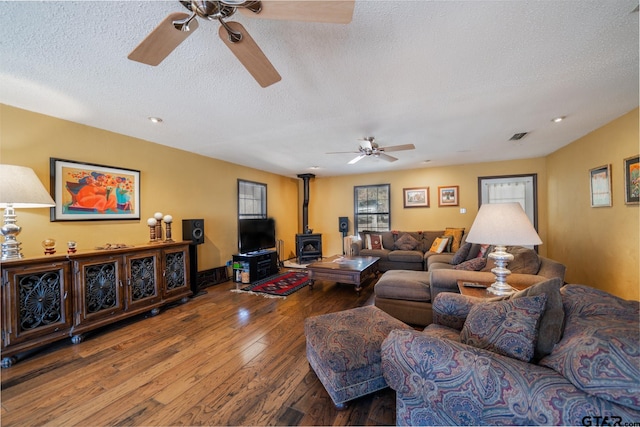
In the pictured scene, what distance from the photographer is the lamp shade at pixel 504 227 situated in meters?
1.76

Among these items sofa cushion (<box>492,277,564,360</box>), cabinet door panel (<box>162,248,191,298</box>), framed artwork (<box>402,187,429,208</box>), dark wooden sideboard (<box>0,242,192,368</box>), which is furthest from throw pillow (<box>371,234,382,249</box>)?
sofa cushion (<box>492,277,564,360</box>)

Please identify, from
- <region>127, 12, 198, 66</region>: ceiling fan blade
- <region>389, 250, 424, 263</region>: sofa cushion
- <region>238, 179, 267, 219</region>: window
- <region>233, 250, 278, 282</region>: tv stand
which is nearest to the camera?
<region>127, 12, 198, 66</region>: ceiling fan blade

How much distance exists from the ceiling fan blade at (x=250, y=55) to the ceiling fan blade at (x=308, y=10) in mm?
121

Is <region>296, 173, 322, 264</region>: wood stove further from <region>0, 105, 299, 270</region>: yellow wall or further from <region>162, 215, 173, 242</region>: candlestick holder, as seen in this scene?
<region>162, 215, 173, 242</region>: candlestick holder

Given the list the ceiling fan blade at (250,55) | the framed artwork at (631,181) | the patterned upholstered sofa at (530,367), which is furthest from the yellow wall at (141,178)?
the framed artwork at (631,181)

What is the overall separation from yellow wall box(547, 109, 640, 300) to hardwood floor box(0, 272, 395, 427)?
3509 millimetres

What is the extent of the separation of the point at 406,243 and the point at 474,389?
465cm

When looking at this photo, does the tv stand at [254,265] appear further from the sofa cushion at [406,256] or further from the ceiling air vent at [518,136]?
the ceiling air vent at [518,136]

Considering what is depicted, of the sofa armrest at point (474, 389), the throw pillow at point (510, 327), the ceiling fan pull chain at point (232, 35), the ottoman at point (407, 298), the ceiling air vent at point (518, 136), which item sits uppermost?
the ceiling air vent at point (518, 136)

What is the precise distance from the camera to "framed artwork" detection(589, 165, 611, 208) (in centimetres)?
310

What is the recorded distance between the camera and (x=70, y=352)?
2.25 metres

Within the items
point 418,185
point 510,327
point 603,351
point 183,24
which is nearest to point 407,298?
point 510,327

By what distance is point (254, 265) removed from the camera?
459 centimetres

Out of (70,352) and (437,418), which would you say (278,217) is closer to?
(70,352)
